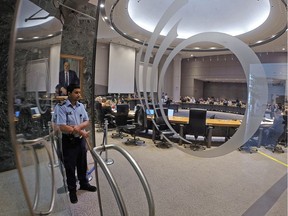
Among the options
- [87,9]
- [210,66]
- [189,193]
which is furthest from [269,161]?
[87,9]

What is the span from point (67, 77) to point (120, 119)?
1.46 metres

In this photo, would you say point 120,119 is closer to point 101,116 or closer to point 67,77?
point 101,116

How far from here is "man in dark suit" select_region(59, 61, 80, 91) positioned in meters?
3.64

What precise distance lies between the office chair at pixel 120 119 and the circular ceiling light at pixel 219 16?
220 cm

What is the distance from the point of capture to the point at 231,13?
238cm

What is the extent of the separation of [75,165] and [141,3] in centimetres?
248

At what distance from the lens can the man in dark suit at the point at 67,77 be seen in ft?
11.9

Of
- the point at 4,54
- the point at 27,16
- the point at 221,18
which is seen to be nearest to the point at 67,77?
the point at 4,54

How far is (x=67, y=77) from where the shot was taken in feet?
12.4

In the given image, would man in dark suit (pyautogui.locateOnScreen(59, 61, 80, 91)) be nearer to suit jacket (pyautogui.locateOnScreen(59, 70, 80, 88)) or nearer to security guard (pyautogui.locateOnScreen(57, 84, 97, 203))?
suit jacket (pyautogui.locateOnScreen(59, 70, 80, 88))

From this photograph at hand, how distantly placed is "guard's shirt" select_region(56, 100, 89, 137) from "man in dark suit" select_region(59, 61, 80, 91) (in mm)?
830

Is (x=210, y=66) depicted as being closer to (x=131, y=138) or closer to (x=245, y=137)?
(x=245, y=137)

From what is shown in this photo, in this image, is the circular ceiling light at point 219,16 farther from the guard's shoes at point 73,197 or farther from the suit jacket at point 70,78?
the guard's shoes at point 73,197

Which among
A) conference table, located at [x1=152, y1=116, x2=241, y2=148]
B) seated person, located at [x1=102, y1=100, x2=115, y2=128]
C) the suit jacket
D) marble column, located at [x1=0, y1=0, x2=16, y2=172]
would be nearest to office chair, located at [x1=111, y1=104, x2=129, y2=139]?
seated person, located at [x1=102, y1=100, x2=115, y2=128]
